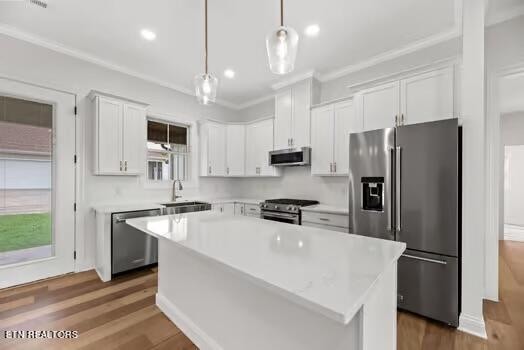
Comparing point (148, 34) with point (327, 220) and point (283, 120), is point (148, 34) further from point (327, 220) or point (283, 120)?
point (327, 220)

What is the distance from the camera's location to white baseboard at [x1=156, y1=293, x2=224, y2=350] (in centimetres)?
172

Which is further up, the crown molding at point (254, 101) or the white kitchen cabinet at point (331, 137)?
the crown molding at point (254, 101)

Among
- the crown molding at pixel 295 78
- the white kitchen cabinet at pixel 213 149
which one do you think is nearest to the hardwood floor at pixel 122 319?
the white kitchen cabinet at pixel 213 149

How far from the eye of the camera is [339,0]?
221 cm

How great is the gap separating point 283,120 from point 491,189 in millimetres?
2880

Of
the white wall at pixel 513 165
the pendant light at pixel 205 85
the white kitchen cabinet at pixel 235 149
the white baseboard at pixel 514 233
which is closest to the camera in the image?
the pendant light at pixel 205 85

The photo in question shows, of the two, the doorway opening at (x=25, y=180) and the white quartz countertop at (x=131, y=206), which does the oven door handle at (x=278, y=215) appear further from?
the doorway opening at (x=25, y=180)

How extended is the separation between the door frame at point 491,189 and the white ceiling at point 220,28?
0.69 metres

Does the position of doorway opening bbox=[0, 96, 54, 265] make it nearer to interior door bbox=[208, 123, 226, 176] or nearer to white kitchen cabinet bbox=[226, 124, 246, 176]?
interior door bbox=[208, 123, 226, 176]

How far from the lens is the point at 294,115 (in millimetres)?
3938

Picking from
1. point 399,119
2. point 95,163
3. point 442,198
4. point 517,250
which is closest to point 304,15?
point 399,119

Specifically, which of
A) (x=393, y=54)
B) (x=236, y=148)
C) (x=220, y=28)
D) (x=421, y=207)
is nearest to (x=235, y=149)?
(x=236, y=148)

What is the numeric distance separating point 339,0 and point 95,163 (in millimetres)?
3480

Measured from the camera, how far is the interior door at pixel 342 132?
328cm
